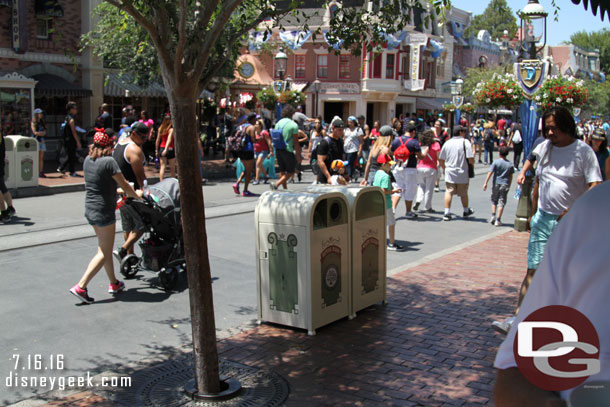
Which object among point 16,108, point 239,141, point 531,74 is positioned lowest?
point 239,141

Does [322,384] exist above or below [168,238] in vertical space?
below

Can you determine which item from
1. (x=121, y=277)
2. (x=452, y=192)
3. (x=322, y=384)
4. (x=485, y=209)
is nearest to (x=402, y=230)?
(x=452, y=192)

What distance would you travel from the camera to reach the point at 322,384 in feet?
15.7

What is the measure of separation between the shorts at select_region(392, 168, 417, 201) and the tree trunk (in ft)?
26.3

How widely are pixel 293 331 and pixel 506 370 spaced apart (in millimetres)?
4516

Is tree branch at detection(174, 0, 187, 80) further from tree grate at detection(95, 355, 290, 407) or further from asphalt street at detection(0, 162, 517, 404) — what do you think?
asphalt street at detection(0, 162, 517, 404)

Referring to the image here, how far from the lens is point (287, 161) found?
14023mm

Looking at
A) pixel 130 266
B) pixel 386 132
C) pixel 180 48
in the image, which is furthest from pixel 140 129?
pixel 386 132

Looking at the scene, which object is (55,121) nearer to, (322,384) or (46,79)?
(46,79)

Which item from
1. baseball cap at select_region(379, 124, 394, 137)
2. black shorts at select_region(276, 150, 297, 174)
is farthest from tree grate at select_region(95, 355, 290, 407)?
black shorts at select_region(276, 150, 297, 174)

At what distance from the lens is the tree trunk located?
4480 millimetres

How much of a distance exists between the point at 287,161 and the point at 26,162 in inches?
227

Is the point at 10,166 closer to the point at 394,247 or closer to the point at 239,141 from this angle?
the point at 239,141
